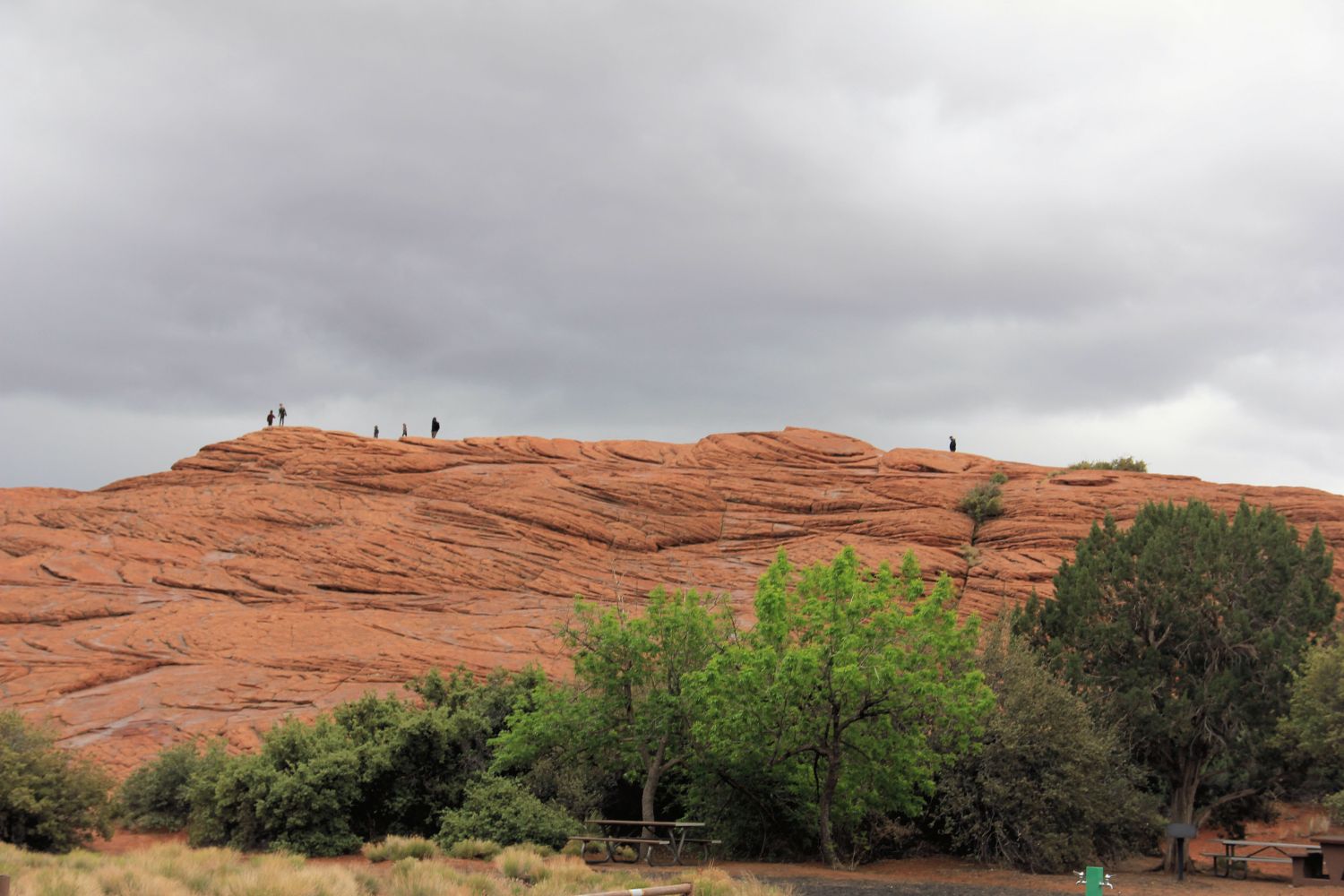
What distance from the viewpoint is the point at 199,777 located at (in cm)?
2652

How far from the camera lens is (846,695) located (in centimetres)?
2289

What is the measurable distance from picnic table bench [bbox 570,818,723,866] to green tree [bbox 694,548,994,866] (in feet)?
6.82

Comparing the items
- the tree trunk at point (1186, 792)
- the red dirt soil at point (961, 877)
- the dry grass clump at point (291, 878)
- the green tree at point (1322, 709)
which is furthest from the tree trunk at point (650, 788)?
the green tree at point (1322, 709)

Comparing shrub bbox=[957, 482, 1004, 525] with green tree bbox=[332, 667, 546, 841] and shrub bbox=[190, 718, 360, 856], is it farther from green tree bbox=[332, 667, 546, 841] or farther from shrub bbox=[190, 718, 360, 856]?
shrub bbox=[190, 718, 360, 856]

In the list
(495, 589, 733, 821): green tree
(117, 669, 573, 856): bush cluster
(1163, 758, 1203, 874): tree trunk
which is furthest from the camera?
(1163, 758, 1203, 874): tree trunk

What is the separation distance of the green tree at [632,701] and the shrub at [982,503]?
93.3ft

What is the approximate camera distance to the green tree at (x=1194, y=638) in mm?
29906

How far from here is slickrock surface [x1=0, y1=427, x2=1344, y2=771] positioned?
37281 mm

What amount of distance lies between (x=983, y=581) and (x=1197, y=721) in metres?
15.8

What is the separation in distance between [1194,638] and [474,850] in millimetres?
20227

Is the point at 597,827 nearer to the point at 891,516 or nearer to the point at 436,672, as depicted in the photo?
the point at 436,672

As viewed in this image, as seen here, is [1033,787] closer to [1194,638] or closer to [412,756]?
[1194,638]

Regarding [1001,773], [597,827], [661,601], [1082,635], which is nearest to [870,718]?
[1001,773]

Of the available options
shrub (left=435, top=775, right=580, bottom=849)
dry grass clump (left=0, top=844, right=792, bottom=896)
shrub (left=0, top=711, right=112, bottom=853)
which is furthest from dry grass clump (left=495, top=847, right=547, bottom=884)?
shrub (left=0, top=711, right=112, bottom=853)
